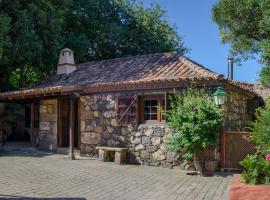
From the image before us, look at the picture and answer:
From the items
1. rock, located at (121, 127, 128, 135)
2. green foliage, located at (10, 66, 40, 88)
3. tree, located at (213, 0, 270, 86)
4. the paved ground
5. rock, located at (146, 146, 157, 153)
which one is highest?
tree, located at (213, 0, 270, 86)

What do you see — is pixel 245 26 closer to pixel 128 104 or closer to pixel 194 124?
pixel 128 104

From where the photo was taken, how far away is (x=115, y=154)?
12.5 m

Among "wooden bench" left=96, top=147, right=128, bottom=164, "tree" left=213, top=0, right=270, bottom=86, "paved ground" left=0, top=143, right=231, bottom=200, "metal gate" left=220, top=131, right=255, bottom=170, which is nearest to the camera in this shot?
"paved ground" left=0, top=143, right=231, bottom=200

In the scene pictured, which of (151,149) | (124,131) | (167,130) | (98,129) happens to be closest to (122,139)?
(124,131)

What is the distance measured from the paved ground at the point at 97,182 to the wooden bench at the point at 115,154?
31 cm

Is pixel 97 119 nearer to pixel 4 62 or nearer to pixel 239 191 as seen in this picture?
pixel 4 62

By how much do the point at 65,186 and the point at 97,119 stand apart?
17.5 feet

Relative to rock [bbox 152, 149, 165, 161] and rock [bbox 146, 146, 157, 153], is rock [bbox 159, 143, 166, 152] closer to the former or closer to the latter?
rock [bbox 152, 149, 165, 161]

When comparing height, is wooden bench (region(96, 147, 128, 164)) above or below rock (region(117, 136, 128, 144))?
below

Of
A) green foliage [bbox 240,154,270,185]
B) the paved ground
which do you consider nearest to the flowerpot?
green foliage [bbox 240,154,270,185]

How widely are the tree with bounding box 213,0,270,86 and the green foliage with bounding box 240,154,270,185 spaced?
10776 millimetres

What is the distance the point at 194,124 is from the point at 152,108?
237 centimetres

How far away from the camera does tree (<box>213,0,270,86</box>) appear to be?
53.3 feet

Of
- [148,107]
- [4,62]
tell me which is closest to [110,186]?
[148,107]
